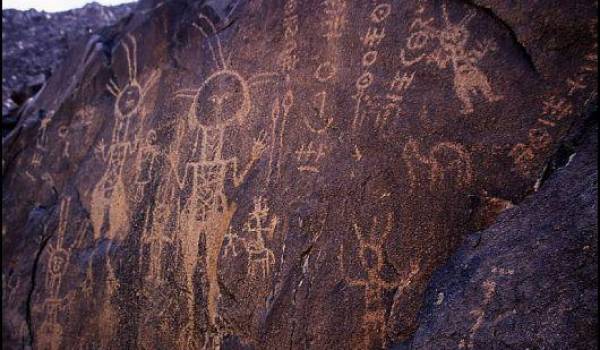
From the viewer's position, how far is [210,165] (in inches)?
107

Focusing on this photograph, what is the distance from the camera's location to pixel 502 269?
1747 mm

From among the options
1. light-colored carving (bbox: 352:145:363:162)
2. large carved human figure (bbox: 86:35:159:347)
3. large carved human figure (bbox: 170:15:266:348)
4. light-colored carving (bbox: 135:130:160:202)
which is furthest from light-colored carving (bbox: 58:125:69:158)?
light-colored carving (bbox: 352:145:363:162)

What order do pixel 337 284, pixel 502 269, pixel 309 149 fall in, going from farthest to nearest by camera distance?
pixel 309 149 < pixel 337 284 < pixel 502 269

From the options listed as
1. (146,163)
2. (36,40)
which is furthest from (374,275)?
(36,40)

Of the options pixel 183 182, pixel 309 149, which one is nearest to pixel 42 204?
pixel 183 182

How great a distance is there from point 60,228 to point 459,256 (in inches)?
112

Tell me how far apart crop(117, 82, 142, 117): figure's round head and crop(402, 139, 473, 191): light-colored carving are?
2.09 metres

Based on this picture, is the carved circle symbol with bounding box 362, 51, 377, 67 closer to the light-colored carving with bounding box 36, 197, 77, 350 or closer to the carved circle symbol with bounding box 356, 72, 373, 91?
the carved circle symbol with bounding box 356, 72, 373, 91

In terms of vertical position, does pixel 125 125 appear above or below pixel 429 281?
above

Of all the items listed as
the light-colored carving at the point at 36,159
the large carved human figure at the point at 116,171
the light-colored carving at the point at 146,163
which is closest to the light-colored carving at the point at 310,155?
the light-colored carving at the point at 146,163

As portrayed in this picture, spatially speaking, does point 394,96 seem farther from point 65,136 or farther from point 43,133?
point 43,133

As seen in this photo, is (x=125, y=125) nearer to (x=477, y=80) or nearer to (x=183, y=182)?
(x=183, y=182)

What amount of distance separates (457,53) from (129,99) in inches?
91.7

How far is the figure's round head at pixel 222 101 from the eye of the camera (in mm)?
2730
